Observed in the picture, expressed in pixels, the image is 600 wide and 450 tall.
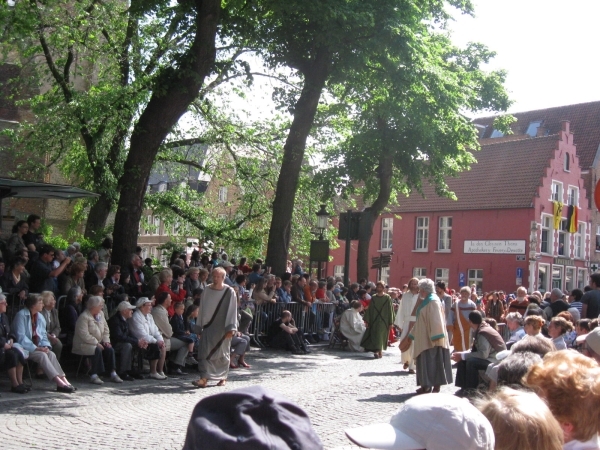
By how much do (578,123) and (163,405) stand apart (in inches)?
2092

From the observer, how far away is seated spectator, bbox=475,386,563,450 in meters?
2.85

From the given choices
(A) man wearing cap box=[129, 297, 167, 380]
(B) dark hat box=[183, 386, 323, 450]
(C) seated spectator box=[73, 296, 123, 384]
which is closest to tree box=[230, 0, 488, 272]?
(A) man wearing cap box=[129, 297, 167, 380]

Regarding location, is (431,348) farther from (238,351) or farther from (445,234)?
(445,234)

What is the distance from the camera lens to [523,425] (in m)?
2.88

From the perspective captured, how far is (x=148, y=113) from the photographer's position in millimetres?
17391

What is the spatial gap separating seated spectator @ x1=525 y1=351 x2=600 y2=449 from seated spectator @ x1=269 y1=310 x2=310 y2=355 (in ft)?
51.5

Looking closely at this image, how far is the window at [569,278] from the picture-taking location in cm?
5152

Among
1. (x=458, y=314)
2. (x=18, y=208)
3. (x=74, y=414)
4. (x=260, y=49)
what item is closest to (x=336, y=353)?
(x=458, y=314)

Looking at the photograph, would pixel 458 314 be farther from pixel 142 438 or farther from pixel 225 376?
pixel 142 438

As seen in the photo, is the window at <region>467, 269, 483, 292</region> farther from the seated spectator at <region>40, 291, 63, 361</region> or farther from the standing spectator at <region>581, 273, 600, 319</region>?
the seated spectator at <region>40, 291, 63, 361</region>

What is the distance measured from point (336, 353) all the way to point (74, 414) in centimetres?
1077

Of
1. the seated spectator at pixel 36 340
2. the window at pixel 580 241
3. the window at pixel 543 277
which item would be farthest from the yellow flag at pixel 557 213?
the seated spectator at pixel 36 340

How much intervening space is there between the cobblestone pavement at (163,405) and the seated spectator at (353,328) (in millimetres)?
3829

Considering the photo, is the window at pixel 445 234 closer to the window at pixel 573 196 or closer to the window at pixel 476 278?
the window at pixel 476 278
